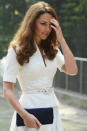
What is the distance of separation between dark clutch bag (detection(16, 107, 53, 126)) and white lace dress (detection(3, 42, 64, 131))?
1.1 inches

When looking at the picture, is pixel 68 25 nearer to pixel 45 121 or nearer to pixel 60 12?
pixel 60 12

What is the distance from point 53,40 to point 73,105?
7.19 meters

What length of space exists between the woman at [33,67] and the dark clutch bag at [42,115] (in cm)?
3

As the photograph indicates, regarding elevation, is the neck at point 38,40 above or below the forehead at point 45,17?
below

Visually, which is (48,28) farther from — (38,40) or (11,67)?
(11,67)

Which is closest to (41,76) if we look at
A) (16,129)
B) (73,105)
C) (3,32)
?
(16,129)

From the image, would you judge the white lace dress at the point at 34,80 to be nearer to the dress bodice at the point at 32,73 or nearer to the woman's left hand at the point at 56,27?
the dress bodice at the point at 32,73

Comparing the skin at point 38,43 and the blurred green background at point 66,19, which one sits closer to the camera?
the skin at point 38,43

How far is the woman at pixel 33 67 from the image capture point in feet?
11.0

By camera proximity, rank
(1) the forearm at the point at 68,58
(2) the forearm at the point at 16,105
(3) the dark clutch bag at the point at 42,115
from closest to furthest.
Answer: (2) the forearm at the point at 16,105, (3) the dark clutch bag at the point at 42,115, (1) the forearm at the point at 68,58

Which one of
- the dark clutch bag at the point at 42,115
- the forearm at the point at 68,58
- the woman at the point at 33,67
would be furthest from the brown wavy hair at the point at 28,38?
the dark clutch bag at the point at 42,115

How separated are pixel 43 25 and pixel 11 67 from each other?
0.37m

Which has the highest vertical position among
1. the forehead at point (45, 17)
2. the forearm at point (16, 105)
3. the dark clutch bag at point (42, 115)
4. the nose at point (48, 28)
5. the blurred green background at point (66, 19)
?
the forehead at point (45, 17)

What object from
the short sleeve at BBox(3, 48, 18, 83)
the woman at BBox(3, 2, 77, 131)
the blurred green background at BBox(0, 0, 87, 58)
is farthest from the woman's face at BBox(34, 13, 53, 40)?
the blurred green background at BBox(0, 0, 87, 58)
